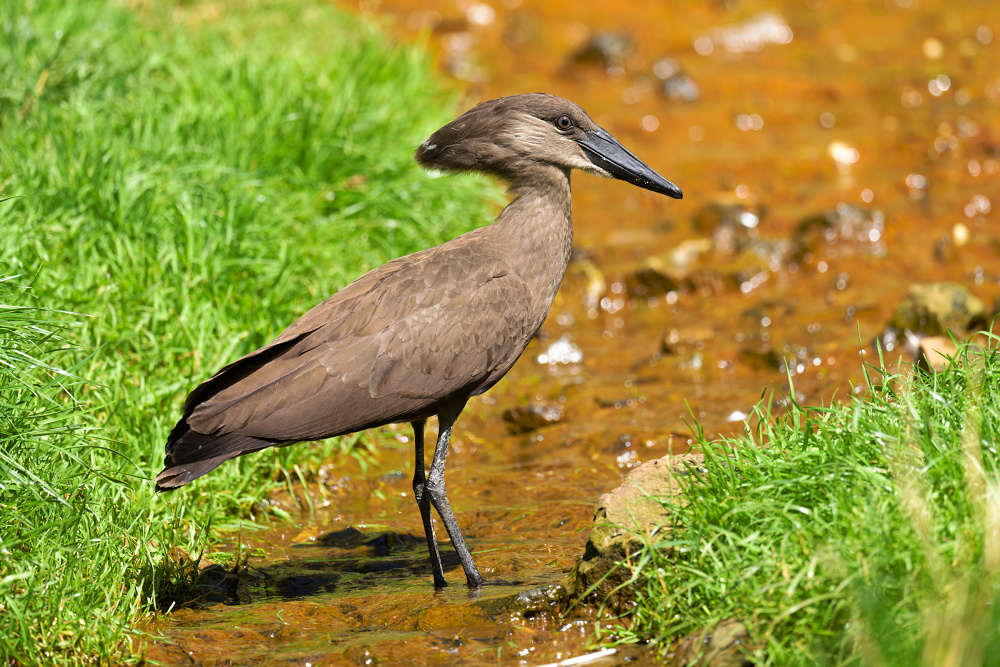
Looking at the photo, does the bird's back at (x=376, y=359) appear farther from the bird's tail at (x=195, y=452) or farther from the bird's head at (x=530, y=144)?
the bird's head at (x=530, y=144)

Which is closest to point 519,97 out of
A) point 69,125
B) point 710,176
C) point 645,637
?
point 645,637

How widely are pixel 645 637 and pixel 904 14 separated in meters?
9.89

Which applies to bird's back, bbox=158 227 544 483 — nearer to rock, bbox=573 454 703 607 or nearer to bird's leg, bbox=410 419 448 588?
bird's leg, bbox=410 419 448 588

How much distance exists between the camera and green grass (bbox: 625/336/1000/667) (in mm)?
2719

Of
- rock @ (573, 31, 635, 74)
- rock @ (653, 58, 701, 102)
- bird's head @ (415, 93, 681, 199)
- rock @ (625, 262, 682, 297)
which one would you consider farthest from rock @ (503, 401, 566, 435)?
rock @ (573, 31, 635, 74)

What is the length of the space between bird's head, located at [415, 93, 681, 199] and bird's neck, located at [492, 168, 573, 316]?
68mm

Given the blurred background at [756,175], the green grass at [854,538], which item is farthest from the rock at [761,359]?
the green grass at [854,538]

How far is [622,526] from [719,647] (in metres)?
0.57

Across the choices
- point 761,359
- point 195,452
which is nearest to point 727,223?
point 761,359

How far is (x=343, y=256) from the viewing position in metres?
6.07

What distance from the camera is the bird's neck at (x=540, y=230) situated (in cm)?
444

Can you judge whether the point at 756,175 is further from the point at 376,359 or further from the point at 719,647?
the point at 719,647

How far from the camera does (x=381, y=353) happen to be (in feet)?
13.5

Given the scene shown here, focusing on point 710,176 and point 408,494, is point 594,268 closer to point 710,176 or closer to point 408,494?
point 710,176
